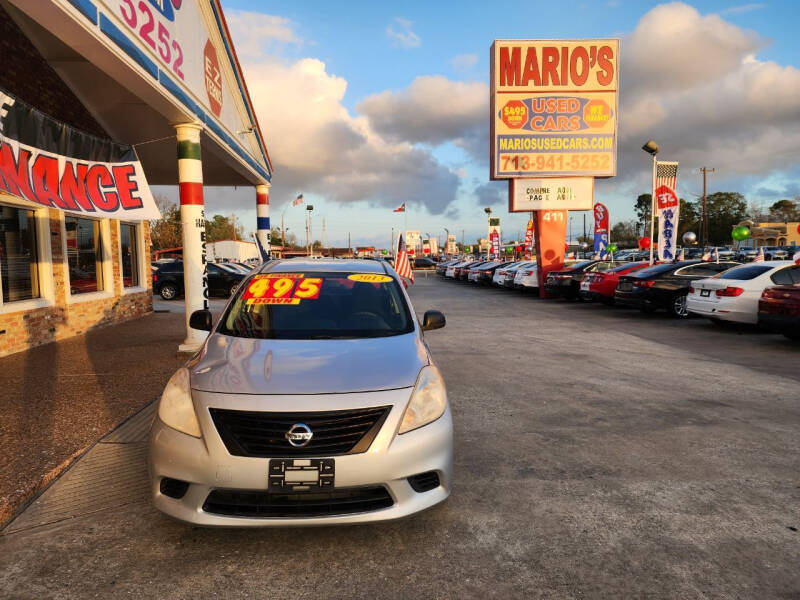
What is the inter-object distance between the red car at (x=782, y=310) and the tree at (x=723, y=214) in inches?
4216

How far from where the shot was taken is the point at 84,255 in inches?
435

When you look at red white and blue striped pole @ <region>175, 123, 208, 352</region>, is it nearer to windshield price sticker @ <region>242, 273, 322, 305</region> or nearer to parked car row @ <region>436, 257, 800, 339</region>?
windshield price sticker @ <region>242, 273, 322, 305</region>

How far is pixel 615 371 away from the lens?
7594 mm

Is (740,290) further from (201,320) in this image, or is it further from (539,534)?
(201,320)

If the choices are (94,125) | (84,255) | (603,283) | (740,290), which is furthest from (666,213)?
(84,255)

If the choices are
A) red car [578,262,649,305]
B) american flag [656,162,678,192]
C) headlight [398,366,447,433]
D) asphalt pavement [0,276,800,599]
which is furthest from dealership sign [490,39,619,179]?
headlight [398,366,447,433]

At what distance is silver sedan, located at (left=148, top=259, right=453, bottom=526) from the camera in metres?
2.69

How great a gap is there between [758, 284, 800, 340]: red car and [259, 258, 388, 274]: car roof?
757 centimetres

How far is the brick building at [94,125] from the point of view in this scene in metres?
6.18

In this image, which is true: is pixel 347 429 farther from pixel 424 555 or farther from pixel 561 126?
pixel 561 126

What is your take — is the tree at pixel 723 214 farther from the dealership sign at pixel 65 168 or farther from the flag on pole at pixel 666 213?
the dealership sign at pixel 65 168

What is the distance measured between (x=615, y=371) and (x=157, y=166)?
13.3 meters

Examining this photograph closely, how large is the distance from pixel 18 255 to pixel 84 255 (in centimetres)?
221

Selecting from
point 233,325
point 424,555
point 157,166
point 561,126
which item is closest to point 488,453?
point 424,555
